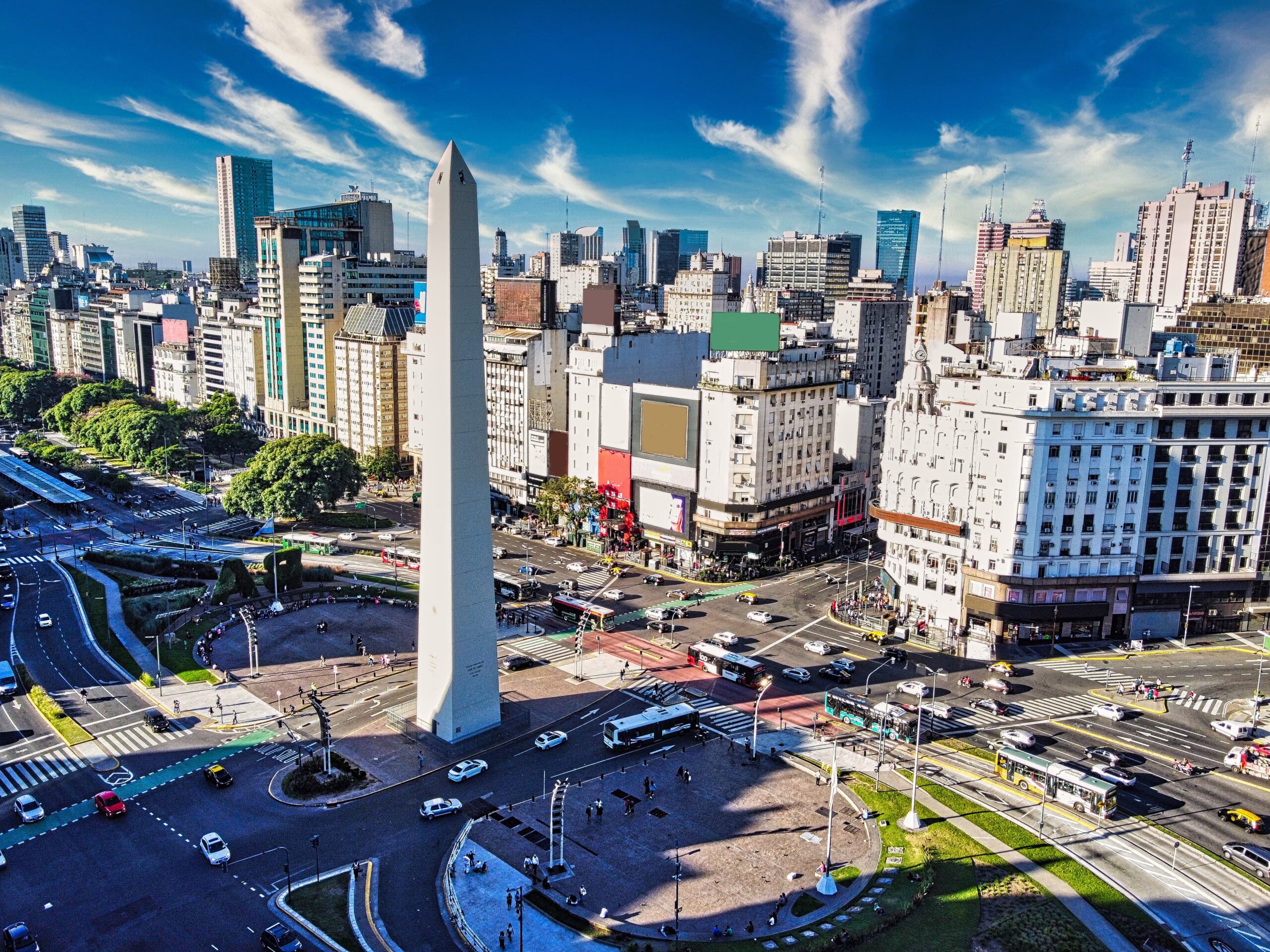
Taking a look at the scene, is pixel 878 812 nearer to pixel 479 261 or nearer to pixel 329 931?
pixel 329 931

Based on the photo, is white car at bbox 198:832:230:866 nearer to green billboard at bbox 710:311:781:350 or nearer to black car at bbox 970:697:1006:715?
black car at bbox 970:697:1006:715

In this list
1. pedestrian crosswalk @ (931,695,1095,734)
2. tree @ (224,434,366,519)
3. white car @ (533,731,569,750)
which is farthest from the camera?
tree @ (224,434,366,519)

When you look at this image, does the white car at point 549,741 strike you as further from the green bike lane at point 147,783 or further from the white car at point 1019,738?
the white car at point 1019,738

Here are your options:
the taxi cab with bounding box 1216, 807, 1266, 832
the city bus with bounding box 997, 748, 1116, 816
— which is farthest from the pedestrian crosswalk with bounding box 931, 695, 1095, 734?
the taxi cab with bounding box 1216, 807, 1266, 832

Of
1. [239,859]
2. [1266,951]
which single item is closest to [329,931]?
[239,859]

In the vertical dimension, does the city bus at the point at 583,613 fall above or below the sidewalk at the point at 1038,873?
above

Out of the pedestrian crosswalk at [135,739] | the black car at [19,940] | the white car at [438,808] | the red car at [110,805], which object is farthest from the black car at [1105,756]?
the pedestrian crosswalk at [135,739]
